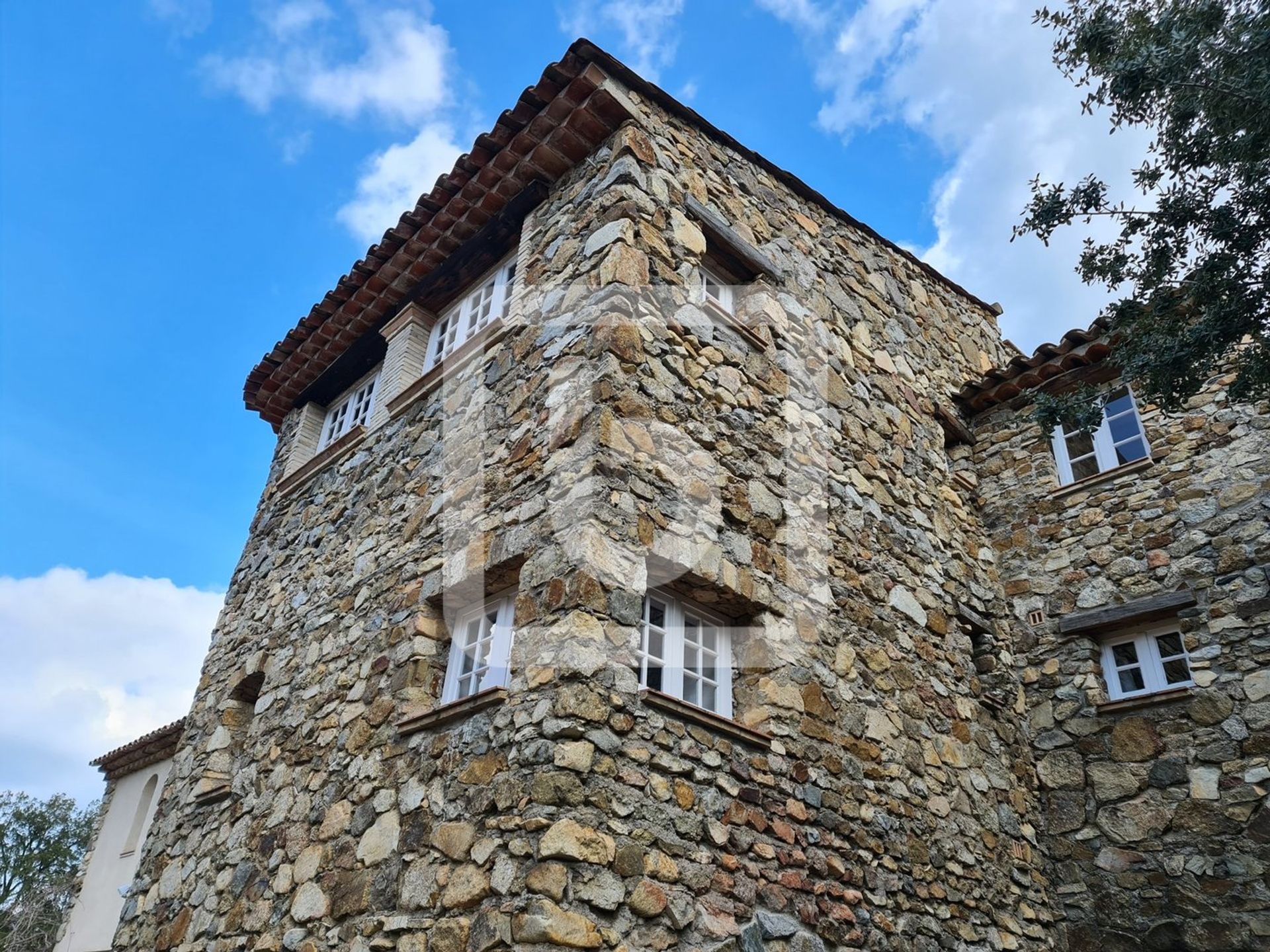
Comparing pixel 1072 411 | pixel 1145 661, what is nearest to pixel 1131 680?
pixel 1145 661

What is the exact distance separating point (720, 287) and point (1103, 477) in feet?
11.8

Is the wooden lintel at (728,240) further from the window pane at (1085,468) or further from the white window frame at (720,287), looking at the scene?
the window pane at (1085,468)

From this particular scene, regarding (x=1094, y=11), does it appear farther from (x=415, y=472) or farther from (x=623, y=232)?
(x=415, y=472)

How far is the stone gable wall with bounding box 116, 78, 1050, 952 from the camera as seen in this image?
4.29m

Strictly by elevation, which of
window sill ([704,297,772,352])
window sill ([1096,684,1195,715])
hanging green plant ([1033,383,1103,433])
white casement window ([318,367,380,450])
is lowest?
window sill ([1096,684,1195,715])

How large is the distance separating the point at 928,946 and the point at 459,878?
282cm

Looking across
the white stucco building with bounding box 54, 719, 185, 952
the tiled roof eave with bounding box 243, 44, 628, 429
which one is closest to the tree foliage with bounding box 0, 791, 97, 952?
the white stucco building with bounding box 54, 719, 185, 952

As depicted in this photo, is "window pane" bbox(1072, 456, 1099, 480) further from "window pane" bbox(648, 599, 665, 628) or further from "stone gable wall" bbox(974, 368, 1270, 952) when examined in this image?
"window pane" bbox(648, 599, 665, 628)

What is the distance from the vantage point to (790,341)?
6934mm

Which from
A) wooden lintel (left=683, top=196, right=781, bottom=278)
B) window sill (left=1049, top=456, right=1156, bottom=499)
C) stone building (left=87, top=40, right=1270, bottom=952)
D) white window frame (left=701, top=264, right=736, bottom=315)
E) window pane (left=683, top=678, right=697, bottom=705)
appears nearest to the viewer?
stone building (left=87, top=40, right=1270, bottom=952)

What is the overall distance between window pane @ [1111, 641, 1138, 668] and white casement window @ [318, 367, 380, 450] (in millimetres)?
6492

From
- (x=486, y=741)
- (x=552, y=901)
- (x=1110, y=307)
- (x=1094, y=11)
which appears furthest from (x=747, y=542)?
(x=1094, y=11)

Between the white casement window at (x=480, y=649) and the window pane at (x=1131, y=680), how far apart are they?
15.6 feet

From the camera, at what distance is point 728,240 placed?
674 cm
